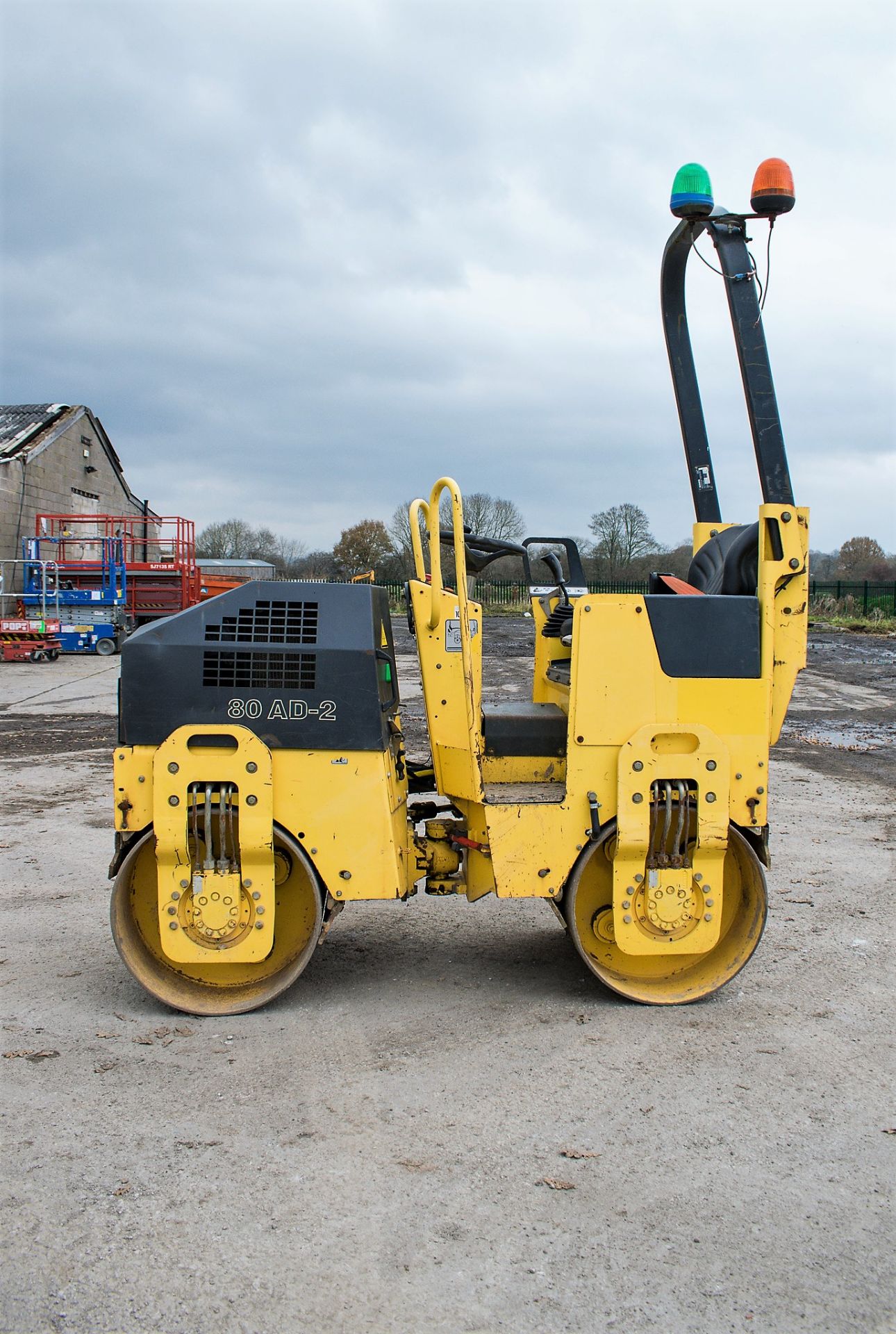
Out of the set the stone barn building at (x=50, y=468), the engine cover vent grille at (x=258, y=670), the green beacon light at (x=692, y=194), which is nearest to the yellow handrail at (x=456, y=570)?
the engine cover vent grille at (x=258, y=670)

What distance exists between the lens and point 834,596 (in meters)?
43.4

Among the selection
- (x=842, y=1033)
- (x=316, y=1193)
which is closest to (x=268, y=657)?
(x=316, y=1193)

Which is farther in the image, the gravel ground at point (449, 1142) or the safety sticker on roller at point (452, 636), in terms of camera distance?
the safety sticker on roller at point (452, 636)

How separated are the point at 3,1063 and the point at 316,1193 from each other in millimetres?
1397

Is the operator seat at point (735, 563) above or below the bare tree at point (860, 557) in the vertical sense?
below

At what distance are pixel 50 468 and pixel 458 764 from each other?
1077 inches

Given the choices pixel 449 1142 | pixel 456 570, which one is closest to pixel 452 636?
pixel 456 570

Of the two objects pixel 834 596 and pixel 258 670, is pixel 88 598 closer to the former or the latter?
pixel 258 670

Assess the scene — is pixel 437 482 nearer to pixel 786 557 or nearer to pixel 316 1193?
pixel 786 557

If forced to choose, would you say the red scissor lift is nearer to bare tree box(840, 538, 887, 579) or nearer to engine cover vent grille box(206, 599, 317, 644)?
engine cover vent grille box(206, 599, 317, 644)

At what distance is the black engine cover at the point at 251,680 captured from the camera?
389cm

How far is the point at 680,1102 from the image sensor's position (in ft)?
11.0

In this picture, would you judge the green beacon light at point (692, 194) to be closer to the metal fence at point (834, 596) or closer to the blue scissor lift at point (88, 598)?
the blue scissor lift at point (88, 598)

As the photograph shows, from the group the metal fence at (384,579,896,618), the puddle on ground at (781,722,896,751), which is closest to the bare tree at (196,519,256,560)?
the metal fence at (384,579,896,618)
